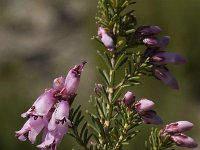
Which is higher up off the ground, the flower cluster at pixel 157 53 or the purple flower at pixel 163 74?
the flower cluster at pixel 157 53

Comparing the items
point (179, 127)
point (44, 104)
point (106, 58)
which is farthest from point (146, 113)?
point (44, 104)

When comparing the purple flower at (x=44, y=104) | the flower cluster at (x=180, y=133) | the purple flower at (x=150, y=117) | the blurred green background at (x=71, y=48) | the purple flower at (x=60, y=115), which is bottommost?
the blurred green background at (x=71, y=48)

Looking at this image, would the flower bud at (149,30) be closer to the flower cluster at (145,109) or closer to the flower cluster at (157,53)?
the flower cluster at (157,53)

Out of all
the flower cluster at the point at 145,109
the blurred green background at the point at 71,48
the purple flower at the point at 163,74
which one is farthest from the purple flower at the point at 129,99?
the blurred green background at the point at 71,48

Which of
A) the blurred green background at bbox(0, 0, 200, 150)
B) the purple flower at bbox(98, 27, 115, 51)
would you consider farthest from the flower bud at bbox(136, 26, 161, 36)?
the blurred green background at bbox(0, 0, 200, 150)

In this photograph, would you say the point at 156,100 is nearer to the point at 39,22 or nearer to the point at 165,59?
the point at 39,22

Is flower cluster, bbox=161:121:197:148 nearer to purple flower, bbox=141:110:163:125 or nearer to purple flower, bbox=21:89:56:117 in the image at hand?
purple flower, bbox=141:110:163:125
